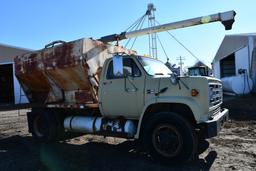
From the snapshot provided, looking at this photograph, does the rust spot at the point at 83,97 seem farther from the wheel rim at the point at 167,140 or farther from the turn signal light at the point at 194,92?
the turn signal light at the point at 194,92

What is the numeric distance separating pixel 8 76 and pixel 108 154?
94.2 ft

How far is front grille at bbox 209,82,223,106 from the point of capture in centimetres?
706

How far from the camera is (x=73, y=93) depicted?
30.9 feet

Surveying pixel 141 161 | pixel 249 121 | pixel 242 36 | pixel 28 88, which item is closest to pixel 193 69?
pixel 242 36

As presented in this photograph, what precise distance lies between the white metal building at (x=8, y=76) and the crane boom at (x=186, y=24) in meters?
19.0

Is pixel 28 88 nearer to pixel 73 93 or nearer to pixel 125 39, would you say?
pixel 73 93

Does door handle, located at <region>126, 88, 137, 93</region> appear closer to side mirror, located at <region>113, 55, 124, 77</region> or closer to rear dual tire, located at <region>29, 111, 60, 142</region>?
side mirror, located at <region>113, 55, 124, 77</region>

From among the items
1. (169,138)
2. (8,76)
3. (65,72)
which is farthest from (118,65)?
(8,76)

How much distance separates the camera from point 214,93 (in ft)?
24.2

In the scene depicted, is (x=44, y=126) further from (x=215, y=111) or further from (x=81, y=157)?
(x=215, y=111)

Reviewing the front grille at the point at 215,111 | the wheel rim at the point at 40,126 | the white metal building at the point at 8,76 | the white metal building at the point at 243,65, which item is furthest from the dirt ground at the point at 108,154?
the white metal building at the point at 8,76

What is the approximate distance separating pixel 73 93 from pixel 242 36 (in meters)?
22.0

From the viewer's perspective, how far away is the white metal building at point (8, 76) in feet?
96.3

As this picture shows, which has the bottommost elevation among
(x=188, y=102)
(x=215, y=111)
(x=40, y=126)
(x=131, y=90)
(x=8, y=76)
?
(x=40, y=126)
